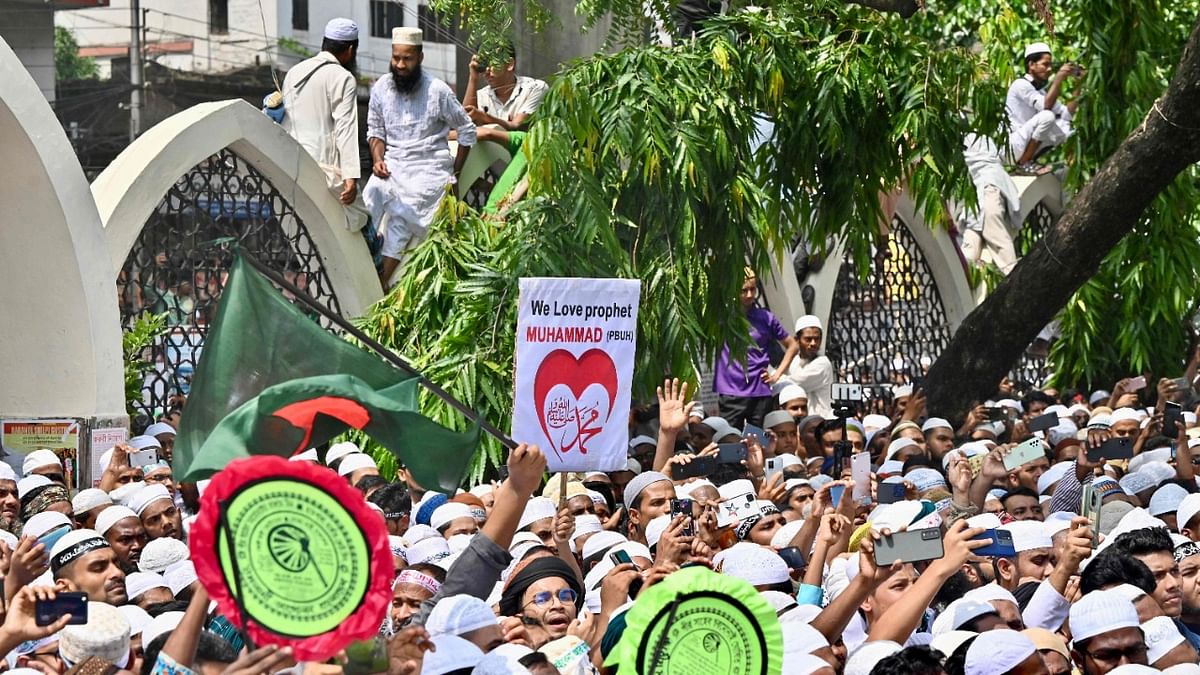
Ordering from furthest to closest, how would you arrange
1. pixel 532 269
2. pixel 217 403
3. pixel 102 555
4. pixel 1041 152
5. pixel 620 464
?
pixel 1041 152 → pixel 532 269 → pixel 620 464 → pixel 102 555 → pixel 217 403

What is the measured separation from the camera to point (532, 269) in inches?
431

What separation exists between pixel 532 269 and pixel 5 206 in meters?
2.99

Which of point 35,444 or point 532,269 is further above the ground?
point 532,269

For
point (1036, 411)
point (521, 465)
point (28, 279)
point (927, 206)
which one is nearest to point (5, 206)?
Result: point (28, 279)

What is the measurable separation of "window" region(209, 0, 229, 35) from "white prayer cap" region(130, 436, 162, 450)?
32614 millimetres

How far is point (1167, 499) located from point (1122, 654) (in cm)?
364

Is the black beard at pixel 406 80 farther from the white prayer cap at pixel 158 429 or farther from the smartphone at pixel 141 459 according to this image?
the smartphone at pixel 141 459

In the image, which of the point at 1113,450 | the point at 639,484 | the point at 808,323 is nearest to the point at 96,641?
the point at 639,484

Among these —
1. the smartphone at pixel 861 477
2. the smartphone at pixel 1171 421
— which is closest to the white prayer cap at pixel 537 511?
the smartphone at pixel 861 477

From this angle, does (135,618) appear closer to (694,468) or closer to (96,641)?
(96,641)

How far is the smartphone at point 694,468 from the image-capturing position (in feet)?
31.6

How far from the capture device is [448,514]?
28.6 ft

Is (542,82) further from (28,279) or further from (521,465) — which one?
(521,465)

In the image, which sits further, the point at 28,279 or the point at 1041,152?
the point at 1041,152
